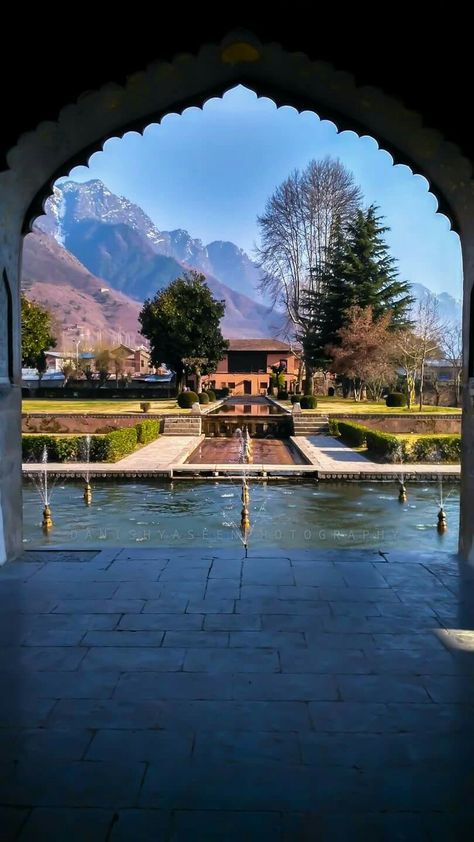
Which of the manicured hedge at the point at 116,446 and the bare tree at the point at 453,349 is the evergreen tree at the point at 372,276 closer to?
the bare tree at the point at 453,349

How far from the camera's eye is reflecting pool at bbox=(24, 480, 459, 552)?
10.2 meters

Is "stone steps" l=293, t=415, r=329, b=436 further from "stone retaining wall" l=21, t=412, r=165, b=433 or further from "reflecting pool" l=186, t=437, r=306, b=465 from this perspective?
"stone retaining wall" l=21, t=412, r=165, b=433

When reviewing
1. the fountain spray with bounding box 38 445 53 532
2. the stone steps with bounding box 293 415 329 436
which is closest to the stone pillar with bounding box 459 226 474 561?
the fountain spray with bounding box 38 445 53 532

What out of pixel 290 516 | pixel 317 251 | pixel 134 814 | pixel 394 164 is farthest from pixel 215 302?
pixel 134 814

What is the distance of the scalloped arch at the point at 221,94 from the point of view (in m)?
4.55

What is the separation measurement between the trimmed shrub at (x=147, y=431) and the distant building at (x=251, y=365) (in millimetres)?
37078

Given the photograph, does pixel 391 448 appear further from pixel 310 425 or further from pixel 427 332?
pixel 427 332

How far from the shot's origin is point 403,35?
3.86 metres

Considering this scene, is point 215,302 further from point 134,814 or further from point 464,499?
point 134,814

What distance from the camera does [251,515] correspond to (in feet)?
39.1

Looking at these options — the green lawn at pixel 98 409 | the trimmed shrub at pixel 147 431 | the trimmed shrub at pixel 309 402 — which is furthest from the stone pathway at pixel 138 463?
the trimmed shrub at pixel 309 402

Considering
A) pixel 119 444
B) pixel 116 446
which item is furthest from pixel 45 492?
pixel 119 444

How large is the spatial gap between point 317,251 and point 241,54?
3794cm

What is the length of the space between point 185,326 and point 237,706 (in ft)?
117
